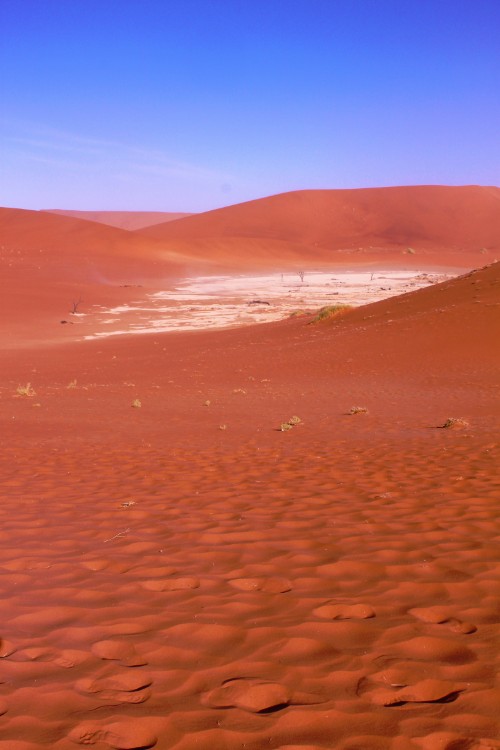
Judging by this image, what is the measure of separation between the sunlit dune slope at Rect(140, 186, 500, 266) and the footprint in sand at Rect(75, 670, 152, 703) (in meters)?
91.8

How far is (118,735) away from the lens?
2.83m

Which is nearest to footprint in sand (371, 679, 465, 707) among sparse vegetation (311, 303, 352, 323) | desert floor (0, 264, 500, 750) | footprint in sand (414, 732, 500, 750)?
desert floor (0, 264, 500, 750)

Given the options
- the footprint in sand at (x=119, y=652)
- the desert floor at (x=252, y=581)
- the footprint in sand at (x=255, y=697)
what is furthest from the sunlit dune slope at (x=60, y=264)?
the footprint in sand at (x=255, y=697)

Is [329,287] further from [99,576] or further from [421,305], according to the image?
[99,576]

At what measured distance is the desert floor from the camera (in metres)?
2.94

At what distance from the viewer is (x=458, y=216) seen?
116 metres

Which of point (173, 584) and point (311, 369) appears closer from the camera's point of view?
point (173, 584)

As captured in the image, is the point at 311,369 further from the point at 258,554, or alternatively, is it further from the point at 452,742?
the point at 452,742

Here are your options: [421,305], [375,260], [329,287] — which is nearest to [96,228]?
[375,260]

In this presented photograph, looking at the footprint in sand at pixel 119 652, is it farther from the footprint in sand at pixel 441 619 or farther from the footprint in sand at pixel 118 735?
the footprint in sand at pixel 441 619

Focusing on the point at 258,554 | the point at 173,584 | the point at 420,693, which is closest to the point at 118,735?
the point at 420,693

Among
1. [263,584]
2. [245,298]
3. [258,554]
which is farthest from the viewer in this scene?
[245,298]

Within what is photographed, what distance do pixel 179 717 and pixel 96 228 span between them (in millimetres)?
78743

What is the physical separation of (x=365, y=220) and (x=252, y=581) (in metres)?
116
